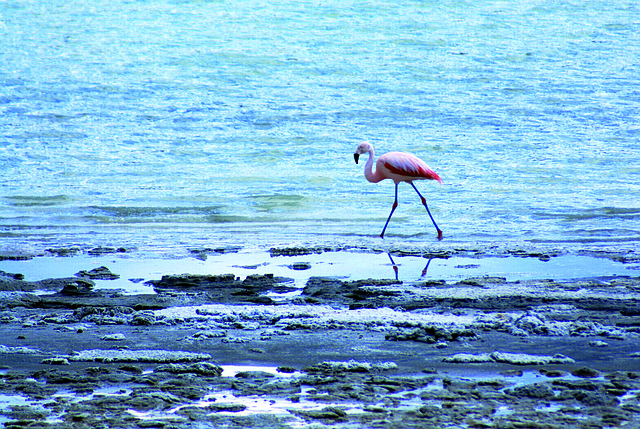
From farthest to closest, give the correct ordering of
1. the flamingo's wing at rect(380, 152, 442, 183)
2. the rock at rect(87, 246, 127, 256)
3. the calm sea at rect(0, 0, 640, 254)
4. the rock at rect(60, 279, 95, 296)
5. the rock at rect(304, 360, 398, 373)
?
the calm sea at rect(0, 0, 640, 254)
the flamingo's wing at rect(380, 152, 442, 183)
the rock at rect(87, 246, 127, 256)
the rock at rect(60, 279, 95, 296)
the rock at rect(304, 360, 398, 373)

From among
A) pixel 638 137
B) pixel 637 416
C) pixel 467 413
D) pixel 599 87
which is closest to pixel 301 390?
pixel 467 413

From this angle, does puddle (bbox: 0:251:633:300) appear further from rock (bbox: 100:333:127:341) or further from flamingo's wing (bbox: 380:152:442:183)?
flamingo's wing (bbox: 380:152:442:183)

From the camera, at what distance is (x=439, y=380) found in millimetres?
4633

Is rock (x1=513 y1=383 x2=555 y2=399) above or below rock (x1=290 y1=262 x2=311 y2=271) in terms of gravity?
above

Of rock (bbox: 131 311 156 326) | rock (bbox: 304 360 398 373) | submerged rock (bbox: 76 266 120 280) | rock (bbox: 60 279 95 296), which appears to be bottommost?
submerged rock (bbox: 76 266 120 280)

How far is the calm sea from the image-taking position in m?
12.2

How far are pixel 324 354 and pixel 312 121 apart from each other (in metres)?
17.7

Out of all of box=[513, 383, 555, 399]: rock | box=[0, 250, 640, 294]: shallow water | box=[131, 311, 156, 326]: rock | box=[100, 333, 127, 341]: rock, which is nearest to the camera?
box=[513, 383, 555, 399]: rock

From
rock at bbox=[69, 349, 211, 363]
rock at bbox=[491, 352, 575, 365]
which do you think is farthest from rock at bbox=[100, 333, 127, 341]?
rock at bbox=[491, 352, 575, 365]

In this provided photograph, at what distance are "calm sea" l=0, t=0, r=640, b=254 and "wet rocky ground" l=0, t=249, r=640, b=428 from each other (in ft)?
8.94

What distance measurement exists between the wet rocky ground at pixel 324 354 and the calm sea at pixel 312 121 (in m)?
2.72

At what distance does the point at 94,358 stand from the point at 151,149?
1501 cm

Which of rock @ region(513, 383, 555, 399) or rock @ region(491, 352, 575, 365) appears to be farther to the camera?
rock @ region(491, 352, 575, 365)

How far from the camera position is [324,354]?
5.16m
